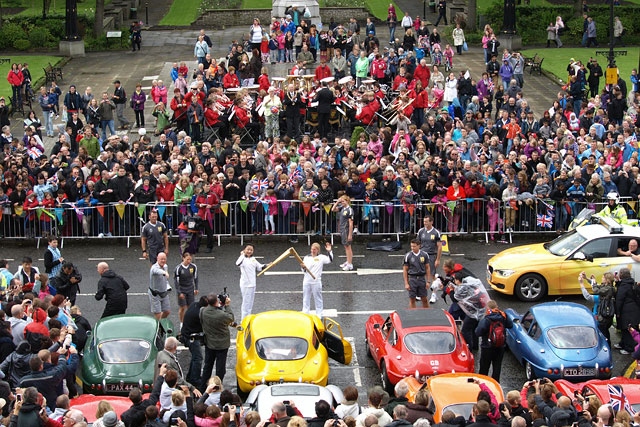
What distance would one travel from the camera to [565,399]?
579 inches

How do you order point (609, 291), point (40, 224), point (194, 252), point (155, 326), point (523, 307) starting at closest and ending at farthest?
point (155, 326)
point (609, 291)
point (523, 307)
point (194, 252)
point (40, 224)

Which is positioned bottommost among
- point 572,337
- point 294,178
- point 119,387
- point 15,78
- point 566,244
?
point 119,387

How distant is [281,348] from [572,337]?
4.93m

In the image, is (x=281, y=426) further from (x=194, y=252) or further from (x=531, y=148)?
(x=531, y=148)

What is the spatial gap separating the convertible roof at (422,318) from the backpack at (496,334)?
0.78 metres

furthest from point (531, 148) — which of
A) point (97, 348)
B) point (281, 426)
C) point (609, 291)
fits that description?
point (281, 426)

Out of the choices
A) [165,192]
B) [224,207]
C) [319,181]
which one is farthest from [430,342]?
[165,192]

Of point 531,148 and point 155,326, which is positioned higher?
point 531,148

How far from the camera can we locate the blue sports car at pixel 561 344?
18391mm

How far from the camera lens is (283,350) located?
17938 mm

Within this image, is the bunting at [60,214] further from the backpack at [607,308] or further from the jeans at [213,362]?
the backpack at [607,308]

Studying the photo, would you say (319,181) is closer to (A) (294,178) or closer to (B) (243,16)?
(A) (294,178)

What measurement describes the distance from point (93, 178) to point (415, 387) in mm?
12231

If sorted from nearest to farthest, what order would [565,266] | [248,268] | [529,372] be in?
1. [529,372]
2. [248,268]
3. [565,266]
